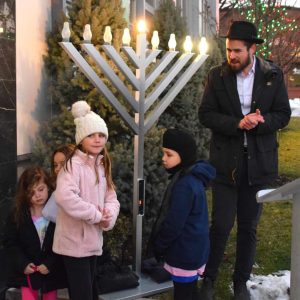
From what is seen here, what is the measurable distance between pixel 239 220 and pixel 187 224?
0.86m

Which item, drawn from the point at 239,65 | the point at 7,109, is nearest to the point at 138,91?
the point at 239,65

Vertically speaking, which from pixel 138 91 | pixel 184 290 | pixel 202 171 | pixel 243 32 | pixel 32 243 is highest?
pixel 243 32

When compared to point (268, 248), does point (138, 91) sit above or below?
above

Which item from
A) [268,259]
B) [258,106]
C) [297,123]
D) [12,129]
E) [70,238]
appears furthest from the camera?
[297,123]

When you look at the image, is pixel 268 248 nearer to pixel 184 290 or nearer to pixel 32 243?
pixel 184 290

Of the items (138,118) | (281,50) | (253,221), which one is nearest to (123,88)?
(138,118)

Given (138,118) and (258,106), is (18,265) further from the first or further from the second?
(258,106)

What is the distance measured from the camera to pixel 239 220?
4.08 meters

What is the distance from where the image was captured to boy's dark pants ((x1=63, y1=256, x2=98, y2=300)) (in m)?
3.28

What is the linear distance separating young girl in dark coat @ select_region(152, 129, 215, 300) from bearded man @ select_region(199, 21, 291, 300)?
21.8 inches

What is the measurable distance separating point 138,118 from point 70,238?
1378mm

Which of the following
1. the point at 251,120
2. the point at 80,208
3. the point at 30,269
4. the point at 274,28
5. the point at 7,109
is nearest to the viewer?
the point at 80,208

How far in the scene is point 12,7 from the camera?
4094 millimetres

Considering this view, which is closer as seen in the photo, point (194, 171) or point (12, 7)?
point (194, 171)
